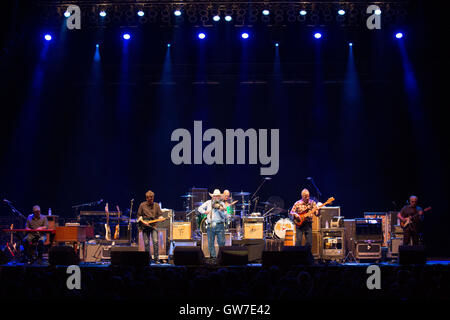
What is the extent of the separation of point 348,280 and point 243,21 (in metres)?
8.67

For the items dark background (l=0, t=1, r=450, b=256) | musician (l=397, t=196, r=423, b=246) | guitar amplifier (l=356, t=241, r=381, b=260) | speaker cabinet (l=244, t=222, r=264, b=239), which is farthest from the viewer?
dark background (l=0, t=1, r=450, b=256)

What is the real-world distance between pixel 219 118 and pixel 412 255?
9425 millimetres

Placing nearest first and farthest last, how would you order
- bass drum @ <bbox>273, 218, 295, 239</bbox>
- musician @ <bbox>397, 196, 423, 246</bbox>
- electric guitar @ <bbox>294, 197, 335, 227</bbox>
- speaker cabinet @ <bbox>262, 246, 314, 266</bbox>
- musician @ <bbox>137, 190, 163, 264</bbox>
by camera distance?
speaker cabinet @ <bbox>262, 246, 314, 266</bbox> → musician @ <bbox>137, 190, 163, 264</bbox> → electric guitar @ <bbox>294, 197, 335, 227</bbox> → musician @ <bbox>397, 196, 423, 246</bbox> → bass drum @ <bbox>273, 218, 295, 239</bbox>

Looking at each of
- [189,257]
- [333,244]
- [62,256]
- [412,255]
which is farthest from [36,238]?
[412,255]

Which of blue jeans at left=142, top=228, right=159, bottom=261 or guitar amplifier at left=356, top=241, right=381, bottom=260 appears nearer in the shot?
blue jeans at left=142, top=228, right=159, bottom=261

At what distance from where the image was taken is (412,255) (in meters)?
9.25

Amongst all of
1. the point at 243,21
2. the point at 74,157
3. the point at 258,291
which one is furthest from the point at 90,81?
the point at 258,291

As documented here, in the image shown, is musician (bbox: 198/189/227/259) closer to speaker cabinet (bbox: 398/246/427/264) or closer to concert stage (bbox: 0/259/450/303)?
concert stage (bbox: 0/259/450/303)

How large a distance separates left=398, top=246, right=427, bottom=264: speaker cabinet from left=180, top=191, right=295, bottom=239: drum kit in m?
4.88

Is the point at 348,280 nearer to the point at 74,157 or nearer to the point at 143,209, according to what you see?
the point at 143,209

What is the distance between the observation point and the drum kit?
14.2 m

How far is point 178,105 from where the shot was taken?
56.5ft

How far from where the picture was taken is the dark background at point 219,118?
16.0m

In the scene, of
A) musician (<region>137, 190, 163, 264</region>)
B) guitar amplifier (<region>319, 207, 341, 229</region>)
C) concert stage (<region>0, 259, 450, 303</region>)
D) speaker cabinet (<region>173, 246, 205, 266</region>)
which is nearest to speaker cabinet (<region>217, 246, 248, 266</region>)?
concert stage (<region>0, 259, 450, 303</region>)
